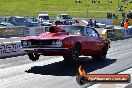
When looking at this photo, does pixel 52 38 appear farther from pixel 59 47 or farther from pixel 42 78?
pixel 42 78

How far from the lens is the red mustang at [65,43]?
1370cm

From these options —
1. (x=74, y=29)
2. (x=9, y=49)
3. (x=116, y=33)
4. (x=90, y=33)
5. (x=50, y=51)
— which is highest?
(x=74, y=29)

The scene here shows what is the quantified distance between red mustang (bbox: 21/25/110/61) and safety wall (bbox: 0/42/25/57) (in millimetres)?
4130

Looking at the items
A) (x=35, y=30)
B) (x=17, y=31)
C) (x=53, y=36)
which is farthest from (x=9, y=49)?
(x=35, y=30)

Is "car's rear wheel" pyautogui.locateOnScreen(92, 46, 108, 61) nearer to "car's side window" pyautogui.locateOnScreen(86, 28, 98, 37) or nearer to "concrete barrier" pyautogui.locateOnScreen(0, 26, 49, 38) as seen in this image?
"car's side window" pyautogui.locateOnScreen(86, 28, 98, 37)

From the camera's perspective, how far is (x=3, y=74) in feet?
41.7

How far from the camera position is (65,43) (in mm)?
13820

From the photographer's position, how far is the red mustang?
1370 centimetres

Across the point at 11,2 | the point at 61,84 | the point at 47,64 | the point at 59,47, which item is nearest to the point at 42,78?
the point at 61,84

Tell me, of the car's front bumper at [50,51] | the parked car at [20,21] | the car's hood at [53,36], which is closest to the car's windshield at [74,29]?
the car's hood at [53,36]

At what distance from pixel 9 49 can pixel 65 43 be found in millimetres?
6528

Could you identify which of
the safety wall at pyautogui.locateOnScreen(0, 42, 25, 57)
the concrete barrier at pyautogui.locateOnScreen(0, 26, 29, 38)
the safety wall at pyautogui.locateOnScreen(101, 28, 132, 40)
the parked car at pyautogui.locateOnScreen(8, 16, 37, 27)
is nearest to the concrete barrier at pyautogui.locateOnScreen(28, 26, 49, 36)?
the concrete barrier at pyautogui.locateOnScreen(0, 26, 29, 38)

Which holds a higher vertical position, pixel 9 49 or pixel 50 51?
pixel 50 51

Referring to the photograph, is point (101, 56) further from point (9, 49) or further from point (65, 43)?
point (9, 49)
